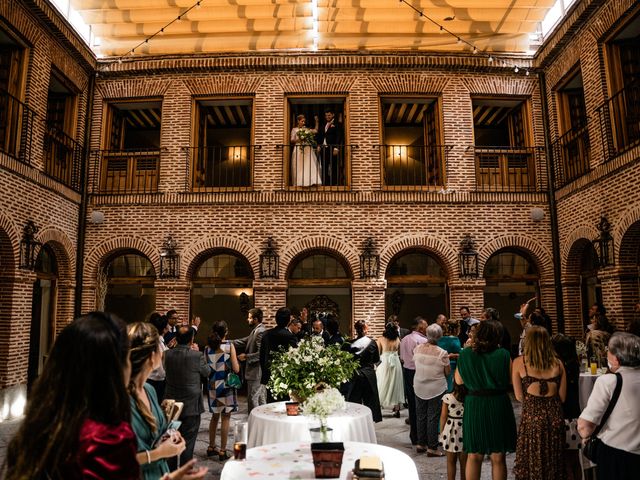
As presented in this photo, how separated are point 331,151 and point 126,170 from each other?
15.3 feet

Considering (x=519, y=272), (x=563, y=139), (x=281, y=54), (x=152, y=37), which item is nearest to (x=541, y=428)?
(x=519, y=272)

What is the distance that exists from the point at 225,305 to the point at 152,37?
23.2 feet

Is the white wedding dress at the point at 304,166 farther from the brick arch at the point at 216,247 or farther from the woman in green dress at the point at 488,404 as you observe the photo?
the woman in green dress at the point at 488,404

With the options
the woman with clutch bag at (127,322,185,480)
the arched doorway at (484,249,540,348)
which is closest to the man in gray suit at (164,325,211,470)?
the woman with clutch bag at (127,322,185,480)

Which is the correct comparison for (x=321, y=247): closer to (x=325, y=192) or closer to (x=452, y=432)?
(x=325, y=192)

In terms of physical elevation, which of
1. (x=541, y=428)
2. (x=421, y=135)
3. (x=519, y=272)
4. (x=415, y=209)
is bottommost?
(x=541, y=428)

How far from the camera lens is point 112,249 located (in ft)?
35.9

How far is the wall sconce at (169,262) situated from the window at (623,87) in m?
8.68

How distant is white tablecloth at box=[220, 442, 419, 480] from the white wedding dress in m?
7.89

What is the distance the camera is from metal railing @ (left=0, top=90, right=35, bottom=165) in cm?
913

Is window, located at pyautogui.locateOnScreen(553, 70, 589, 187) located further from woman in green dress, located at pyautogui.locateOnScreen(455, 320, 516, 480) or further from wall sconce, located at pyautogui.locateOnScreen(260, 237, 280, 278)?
woman in green dress, located at pyautogui.locateOnScreen(455, 320, 516, 480)

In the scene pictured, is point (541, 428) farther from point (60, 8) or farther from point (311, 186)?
point (60, 8)

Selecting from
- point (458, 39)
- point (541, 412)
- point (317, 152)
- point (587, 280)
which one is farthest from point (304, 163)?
point (541, 412)

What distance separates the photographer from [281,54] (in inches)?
442
